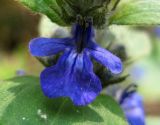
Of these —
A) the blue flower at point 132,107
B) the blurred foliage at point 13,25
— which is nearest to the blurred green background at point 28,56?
the blurred foliage at point 13,25

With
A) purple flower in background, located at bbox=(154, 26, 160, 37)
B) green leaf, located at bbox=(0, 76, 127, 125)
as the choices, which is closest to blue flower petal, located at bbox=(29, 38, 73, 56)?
green leaf, located at bbox=(0, 76, 127, 125)

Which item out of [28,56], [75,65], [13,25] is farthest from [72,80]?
[13,25]

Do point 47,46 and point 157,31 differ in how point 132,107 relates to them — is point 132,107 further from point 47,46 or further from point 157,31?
point 157,31

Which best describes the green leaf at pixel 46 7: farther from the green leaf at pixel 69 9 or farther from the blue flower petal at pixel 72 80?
the blue flower petal at pixel 72 80

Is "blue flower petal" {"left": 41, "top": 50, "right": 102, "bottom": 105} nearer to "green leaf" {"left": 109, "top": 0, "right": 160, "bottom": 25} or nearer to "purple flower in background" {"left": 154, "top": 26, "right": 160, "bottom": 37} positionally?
"green leaf" {"left": 109, "top": 0, "right": 160, "bottom": 25}

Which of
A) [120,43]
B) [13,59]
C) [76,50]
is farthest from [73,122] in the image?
[13,59]

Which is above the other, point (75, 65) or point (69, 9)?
point (69, 9)
